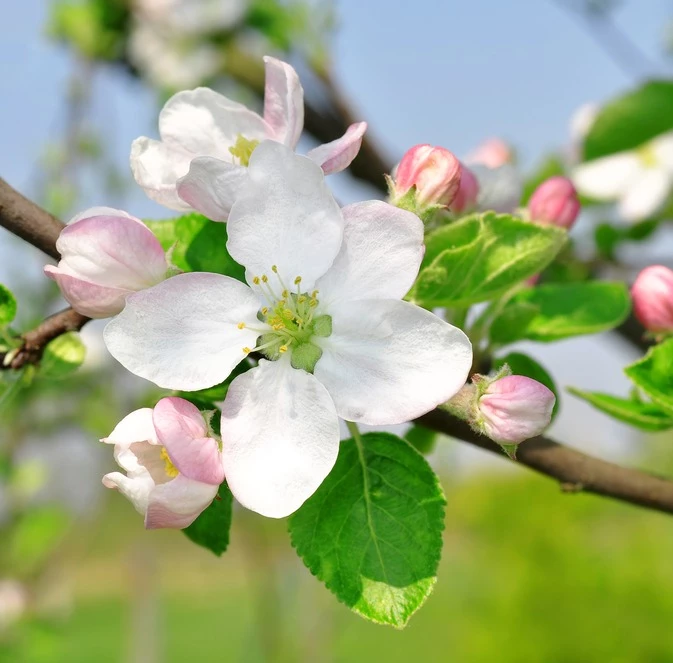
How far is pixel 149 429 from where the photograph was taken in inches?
22.3

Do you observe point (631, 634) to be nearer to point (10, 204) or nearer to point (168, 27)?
point (168, 27)

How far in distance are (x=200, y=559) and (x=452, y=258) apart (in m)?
21.1

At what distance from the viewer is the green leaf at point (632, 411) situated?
80 cm

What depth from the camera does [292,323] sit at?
0.65 meters

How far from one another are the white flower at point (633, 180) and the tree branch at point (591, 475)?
3.52 ft

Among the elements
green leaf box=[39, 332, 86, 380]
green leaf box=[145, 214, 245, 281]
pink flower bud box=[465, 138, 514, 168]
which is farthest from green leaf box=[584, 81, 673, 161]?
green leaf box=[39, 332, 86, 380]

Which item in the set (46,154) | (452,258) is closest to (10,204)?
(452,258)

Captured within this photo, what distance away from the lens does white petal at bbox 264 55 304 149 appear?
67 cm

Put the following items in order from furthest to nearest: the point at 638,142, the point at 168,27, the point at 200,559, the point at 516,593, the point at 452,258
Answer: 1. the point at 200,559
2. the point at 516,593
3. the point at 168,27
4. the point at 638,142
5. the point at 452,258

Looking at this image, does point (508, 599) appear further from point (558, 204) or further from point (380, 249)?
point (380, 249)

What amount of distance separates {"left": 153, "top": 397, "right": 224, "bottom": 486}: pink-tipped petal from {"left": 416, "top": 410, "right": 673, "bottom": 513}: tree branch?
24cm

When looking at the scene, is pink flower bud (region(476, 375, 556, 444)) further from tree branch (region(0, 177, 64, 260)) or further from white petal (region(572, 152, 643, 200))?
white petal (region(572, 152, 643, 200))

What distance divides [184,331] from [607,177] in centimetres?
145

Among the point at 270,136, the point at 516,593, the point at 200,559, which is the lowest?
the point at 200,559
